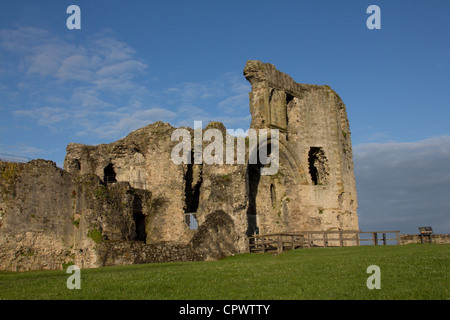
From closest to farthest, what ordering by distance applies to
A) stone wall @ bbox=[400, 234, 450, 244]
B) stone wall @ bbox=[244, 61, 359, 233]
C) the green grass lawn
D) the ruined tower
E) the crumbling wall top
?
the green grass lawn
the ruined tower
stone wall @ bbox=[400, 234, 450, 244]
the crumbling wall top
stone wall @ bbox=[244, 61, 359, 233]

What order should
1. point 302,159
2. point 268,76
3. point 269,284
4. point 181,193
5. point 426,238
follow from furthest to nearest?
point 302,159, point 268,76, point 426,238, point 181,193, point 269,284

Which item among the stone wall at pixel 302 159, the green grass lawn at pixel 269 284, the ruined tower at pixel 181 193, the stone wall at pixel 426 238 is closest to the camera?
the green grass lawn at pixel 269 284

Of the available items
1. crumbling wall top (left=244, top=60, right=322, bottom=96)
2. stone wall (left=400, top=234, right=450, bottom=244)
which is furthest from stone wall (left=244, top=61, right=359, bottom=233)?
stone wall (left=400, top=234, right=450, bottom=244)

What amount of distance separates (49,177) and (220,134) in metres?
9.60

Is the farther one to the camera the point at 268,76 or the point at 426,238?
the point at 268,76

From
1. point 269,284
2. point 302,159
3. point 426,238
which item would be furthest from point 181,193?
point 269,284

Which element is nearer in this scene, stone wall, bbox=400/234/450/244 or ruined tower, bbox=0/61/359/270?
ruined tower, bbox=0/61/359/270

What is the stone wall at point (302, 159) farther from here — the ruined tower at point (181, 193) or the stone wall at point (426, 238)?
the stone wall at point (426, 238)

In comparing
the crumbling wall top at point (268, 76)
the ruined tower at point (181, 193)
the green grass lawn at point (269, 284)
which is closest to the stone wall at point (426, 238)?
the ruined tower at point (181, 193)

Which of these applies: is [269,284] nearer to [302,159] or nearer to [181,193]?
[181,193]

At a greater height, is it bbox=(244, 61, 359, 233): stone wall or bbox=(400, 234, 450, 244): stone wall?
bbox=(244, 61, 359, 233): stone wall

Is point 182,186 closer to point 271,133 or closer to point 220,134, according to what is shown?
Answer: point 220,134

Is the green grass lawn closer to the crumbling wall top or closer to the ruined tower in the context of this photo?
the ruined tower
